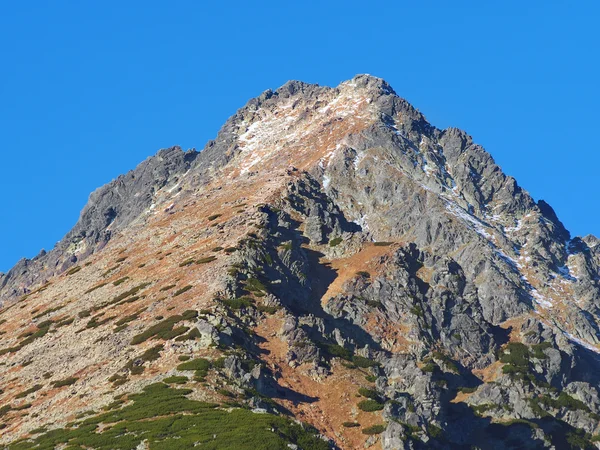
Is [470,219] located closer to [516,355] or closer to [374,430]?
A: [516,355]

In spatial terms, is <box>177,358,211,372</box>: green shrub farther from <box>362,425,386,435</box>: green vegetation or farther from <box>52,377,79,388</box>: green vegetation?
<box>362,425,386,435</box>: green vegetation

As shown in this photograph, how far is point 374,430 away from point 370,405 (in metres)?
4.95

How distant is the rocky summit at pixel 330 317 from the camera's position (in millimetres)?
90375

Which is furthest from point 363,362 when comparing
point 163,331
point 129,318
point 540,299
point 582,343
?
point 540,299

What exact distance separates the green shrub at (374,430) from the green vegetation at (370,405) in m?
3.41

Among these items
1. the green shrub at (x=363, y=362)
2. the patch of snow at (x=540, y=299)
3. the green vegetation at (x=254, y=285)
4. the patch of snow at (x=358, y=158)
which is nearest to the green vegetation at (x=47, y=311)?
the green vegetation at (x=254, y=285)

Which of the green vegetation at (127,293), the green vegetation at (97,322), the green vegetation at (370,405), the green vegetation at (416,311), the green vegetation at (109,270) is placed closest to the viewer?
the green vegetation at (370,405)

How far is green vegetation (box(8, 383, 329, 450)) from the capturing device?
2933 inches

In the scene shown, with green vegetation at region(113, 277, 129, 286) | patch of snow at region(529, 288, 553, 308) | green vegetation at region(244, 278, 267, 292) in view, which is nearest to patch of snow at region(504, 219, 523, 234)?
patch of snow at region(529, 288, 553, 308)

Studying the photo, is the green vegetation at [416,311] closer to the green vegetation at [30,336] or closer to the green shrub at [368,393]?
the green shrub at [368,393]

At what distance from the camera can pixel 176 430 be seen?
255ft

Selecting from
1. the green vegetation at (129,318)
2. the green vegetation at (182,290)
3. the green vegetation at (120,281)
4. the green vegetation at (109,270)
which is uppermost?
the green vegetation at (109,270)

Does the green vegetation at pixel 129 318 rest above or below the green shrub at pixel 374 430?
above

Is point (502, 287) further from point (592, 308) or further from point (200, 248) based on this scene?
point (200, 248)
